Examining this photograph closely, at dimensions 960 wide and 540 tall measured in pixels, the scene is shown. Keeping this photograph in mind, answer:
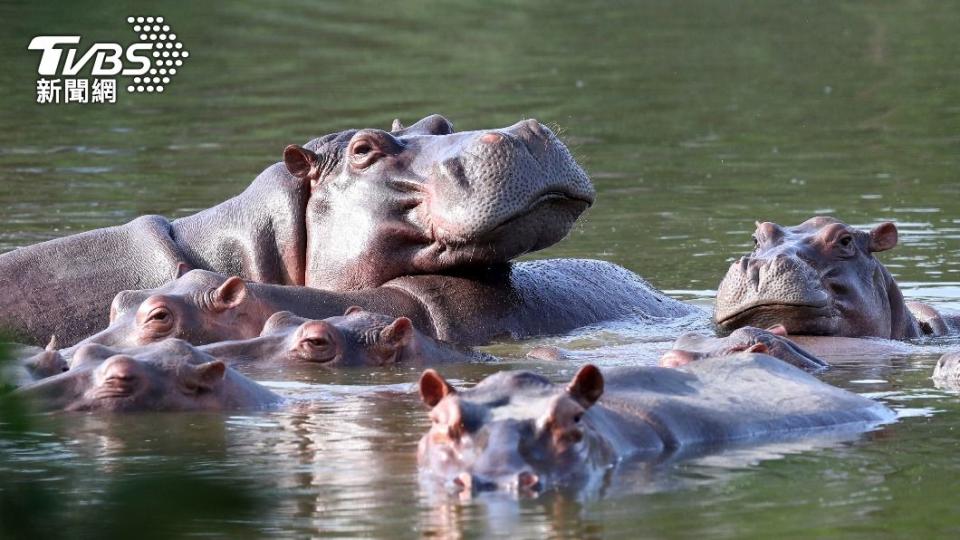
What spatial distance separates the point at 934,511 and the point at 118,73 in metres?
19.6

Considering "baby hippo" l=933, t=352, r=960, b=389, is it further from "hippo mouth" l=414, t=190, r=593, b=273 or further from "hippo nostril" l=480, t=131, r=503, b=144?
"hippo nostril" l=480, t=131, r=503, b=144

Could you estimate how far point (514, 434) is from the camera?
408 cm

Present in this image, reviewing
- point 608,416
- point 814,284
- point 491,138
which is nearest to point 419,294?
point 491,138

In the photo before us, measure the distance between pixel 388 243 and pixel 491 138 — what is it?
0.82 meters

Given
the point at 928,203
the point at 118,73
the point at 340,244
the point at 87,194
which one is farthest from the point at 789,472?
the point at 118,73

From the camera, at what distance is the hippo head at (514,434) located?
13.3ft

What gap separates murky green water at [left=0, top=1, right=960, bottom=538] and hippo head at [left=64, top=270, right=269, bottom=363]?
2.85 ft

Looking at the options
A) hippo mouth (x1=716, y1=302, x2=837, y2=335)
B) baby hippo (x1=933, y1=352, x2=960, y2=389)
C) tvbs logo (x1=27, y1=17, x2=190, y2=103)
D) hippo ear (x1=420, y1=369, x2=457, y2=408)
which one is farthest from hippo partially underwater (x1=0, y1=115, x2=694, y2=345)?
tvbs logo (x1=27, y1=17, x2=190, y2=103)

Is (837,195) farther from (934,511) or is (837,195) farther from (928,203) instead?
(934,511)

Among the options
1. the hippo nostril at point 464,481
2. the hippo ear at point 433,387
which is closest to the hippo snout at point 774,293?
the hippo ear at point 433,387

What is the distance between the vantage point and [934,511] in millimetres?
4035

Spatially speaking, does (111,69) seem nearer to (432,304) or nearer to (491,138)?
(432,304)

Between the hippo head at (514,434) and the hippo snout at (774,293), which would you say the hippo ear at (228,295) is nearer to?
the hippo snout at (774,293)

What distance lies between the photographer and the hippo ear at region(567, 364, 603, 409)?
4309mm
